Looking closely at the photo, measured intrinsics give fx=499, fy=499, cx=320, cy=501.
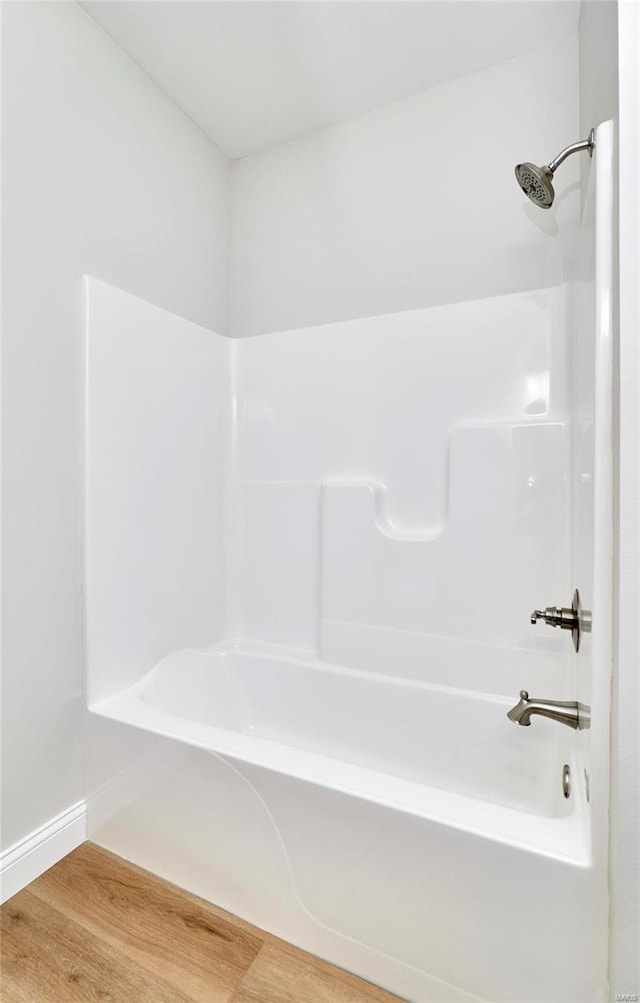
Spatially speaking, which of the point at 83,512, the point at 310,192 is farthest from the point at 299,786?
the point at 310,192

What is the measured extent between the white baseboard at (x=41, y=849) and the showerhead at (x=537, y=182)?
7.56ft

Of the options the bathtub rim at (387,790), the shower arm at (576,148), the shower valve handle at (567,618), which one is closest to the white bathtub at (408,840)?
the bathtub rim at (387,790)

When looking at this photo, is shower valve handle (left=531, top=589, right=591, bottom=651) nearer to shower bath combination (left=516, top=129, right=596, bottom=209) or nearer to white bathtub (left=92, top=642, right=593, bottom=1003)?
white bathtub (left=92, top=642, right=593, bottom=1003)

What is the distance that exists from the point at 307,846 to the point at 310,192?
2331 millimetres

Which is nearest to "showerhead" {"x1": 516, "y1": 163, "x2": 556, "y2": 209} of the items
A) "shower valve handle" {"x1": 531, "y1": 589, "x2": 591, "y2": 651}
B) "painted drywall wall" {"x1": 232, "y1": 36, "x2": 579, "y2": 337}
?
"painted drywall wall" {"x1": 232, "y1": 36, "x2": 579, "y2": 337}

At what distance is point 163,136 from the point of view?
1924mm

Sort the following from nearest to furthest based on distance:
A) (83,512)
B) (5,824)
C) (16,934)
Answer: (16,934)
(5,824)
(83,512)

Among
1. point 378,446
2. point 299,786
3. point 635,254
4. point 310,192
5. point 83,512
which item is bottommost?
point 299,786

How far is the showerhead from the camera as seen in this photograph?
1393mm

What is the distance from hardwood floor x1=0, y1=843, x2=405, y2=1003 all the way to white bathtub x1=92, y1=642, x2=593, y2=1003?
48 millimetres

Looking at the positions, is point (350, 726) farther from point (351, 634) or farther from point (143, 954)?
point (143, 954)

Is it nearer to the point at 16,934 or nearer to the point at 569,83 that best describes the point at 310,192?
the point at 569,83

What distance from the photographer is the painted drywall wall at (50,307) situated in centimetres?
138

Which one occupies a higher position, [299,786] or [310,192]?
[310,192]
